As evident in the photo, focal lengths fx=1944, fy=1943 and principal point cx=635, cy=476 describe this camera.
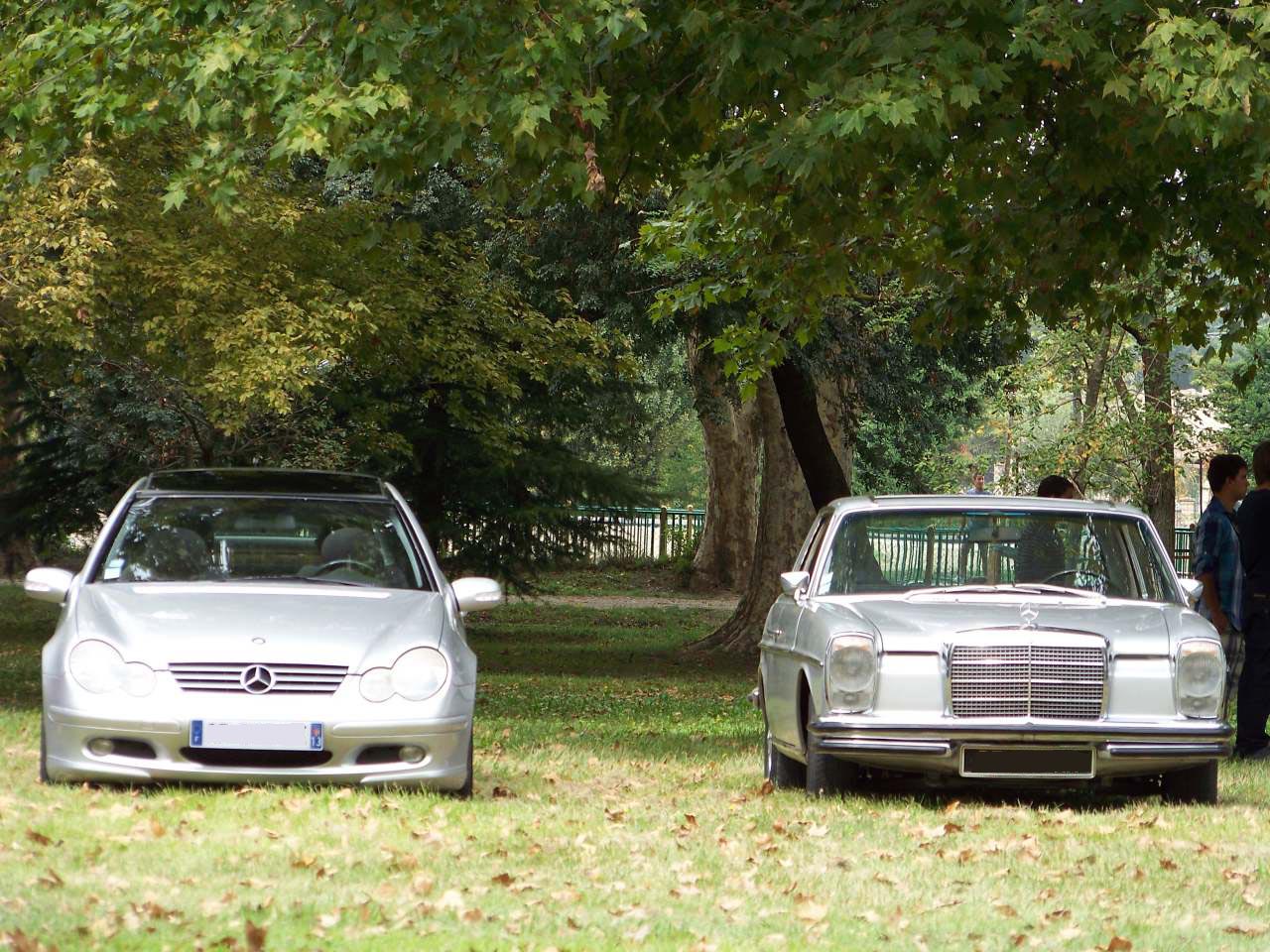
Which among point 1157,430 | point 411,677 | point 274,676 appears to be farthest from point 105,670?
point 1157,430

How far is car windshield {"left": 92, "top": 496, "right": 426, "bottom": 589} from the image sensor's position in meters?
9.73

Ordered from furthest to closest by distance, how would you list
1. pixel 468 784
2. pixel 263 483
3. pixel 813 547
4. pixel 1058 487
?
pixel 1058 487, pixel 813 547, pixel 263 483, pixel 468 784

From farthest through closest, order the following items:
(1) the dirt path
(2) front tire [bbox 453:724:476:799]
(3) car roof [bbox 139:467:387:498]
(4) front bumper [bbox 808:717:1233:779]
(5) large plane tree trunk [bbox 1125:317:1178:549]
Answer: (1) the dirt path → (5) large plane tree trunk [bbox 1125:317:1178:549] → (3) car roof [bbox 139:467:387:498] → (4) front bumper [bbox 808:717:1233:779] → (2) front tire [bbox 453:724:476:799]

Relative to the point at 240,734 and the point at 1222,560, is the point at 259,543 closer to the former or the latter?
the point at 240,734

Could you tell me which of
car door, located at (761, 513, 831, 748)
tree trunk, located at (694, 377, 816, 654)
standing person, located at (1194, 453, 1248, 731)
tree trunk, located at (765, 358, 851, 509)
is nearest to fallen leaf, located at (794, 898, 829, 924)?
car door, located at (761, 513, 831, 748)

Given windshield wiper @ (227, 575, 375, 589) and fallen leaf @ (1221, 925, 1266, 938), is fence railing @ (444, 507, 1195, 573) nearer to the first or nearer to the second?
windshield wiper @ (227, 575, 375, 589)

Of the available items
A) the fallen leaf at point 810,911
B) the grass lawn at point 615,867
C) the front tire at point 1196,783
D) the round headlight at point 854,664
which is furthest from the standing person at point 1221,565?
the fallen leaf at point 810,911

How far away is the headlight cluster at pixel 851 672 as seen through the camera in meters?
9.38

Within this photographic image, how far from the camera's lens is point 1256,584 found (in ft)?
40.6

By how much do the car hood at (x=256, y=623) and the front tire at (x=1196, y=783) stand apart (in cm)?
388

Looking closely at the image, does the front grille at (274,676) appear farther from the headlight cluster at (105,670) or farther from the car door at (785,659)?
the car door at (785,659)

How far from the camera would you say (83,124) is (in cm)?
1209

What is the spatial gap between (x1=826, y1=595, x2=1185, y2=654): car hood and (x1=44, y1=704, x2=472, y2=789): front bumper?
2.21 m

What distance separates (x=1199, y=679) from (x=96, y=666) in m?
5.23
